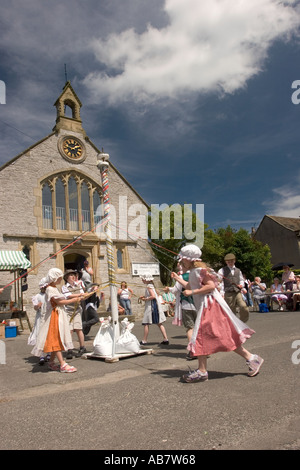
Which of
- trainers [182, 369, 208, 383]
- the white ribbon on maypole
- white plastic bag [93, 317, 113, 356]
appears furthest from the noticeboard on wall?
trainers [182, 369, 208, 383]

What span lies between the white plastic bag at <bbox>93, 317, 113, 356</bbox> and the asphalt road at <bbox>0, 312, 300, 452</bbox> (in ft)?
1.67

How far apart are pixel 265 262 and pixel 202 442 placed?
126 ft

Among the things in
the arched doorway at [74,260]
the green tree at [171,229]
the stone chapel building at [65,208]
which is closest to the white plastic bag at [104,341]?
the stone chapel building at [65,208]

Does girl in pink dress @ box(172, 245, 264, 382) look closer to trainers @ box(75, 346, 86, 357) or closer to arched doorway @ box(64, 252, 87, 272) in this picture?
trainers @ box(75, 346, 86, 357)

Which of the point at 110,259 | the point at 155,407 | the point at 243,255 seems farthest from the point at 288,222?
the point at 155,407

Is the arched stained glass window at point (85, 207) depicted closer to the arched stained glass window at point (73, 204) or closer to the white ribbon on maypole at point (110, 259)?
the arched stained glass window at point (73, 204)

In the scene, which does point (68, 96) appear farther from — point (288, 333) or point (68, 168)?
point (288, 333)

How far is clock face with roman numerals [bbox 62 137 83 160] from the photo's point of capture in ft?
68.3

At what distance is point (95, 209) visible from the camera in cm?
2159

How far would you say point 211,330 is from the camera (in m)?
4.49

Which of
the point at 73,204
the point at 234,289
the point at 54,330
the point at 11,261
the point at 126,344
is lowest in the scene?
the point at 126,344

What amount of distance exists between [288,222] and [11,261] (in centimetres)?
3760

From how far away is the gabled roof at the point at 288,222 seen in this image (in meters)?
42.1

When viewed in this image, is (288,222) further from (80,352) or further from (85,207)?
(80,352)
